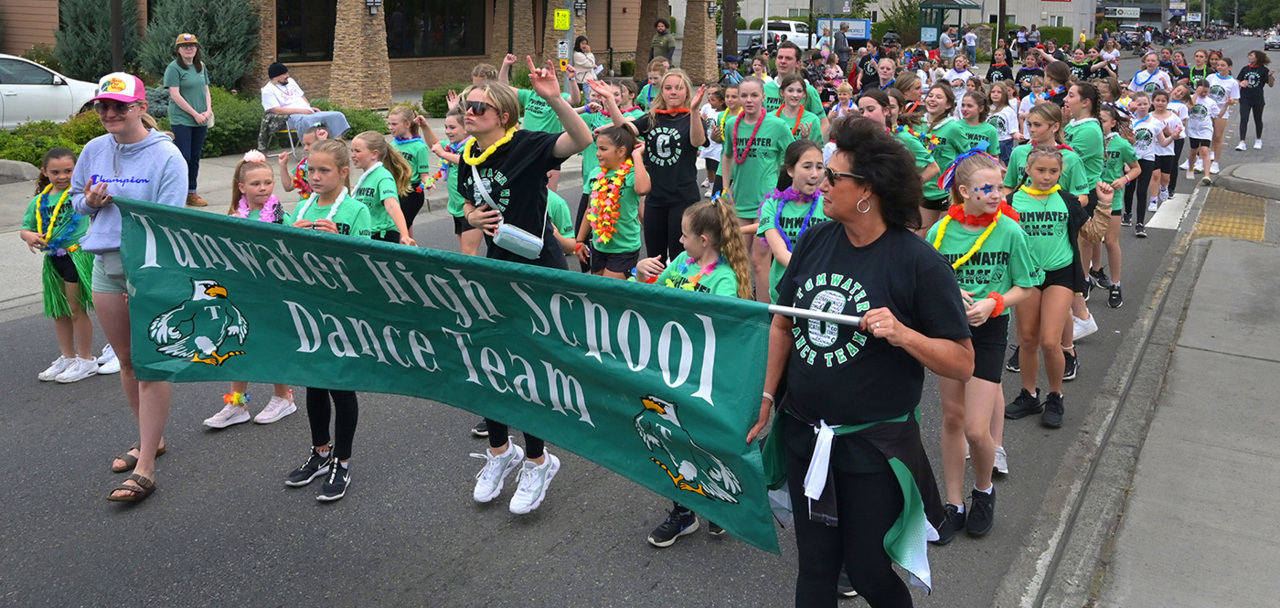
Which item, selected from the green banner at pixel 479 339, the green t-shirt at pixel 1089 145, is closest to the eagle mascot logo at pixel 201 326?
the green banner at pixel 479 339

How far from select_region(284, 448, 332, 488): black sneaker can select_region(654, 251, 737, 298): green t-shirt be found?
1835 mm

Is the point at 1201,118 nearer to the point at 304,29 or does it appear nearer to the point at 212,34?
the point at 212,34

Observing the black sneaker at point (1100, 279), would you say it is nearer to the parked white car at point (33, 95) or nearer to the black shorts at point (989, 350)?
the black shorts at point (989, 350)

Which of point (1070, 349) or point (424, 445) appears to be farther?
point (1070, 349)

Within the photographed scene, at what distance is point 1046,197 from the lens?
5.86 meters

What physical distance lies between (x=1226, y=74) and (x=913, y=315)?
17736mm

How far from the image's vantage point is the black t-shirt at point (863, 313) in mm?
3111

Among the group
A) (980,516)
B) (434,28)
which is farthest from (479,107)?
(434,28)

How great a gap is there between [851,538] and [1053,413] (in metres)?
3.63

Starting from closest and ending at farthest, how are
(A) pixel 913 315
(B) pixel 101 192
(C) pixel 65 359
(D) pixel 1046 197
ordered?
(A) pixel 913 315 < (B) pixel 101 192 < (D) pixel 1046 197 < (C) pixel 65 359

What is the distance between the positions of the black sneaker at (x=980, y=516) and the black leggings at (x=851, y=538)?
1758 mm

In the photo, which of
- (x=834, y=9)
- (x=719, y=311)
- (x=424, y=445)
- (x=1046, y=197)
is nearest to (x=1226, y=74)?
(x=834, y=9)

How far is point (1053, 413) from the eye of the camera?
6.44m

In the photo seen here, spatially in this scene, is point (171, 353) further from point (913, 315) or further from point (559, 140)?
point (913, 315)
